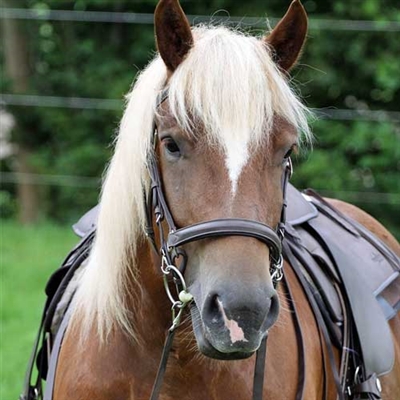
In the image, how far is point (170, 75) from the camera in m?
2.28

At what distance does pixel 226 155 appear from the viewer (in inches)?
82.0

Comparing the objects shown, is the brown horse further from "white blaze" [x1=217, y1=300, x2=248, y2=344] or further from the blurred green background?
the blurred green background

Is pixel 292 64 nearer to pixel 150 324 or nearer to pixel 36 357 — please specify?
pixel 150 324

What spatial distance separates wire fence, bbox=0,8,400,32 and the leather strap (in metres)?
6.54

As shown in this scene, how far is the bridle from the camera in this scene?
201cm

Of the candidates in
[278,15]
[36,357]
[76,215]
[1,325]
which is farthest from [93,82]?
[36,357]

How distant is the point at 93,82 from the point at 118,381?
8.52 meters

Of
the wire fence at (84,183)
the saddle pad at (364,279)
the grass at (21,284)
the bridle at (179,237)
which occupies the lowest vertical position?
the grass at (21,284)

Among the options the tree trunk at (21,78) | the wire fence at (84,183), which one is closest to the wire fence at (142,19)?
the tree trunk at (21,78)

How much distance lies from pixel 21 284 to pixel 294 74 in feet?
12.0

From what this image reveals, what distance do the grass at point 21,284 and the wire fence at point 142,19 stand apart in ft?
8.16

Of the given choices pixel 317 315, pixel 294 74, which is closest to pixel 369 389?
pixel 317 315

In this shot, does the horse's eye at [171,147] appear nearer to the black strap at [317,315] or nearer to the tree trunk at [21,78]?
the black strap at [317,315]

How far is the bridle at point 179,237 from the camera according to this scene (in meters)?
2.01
